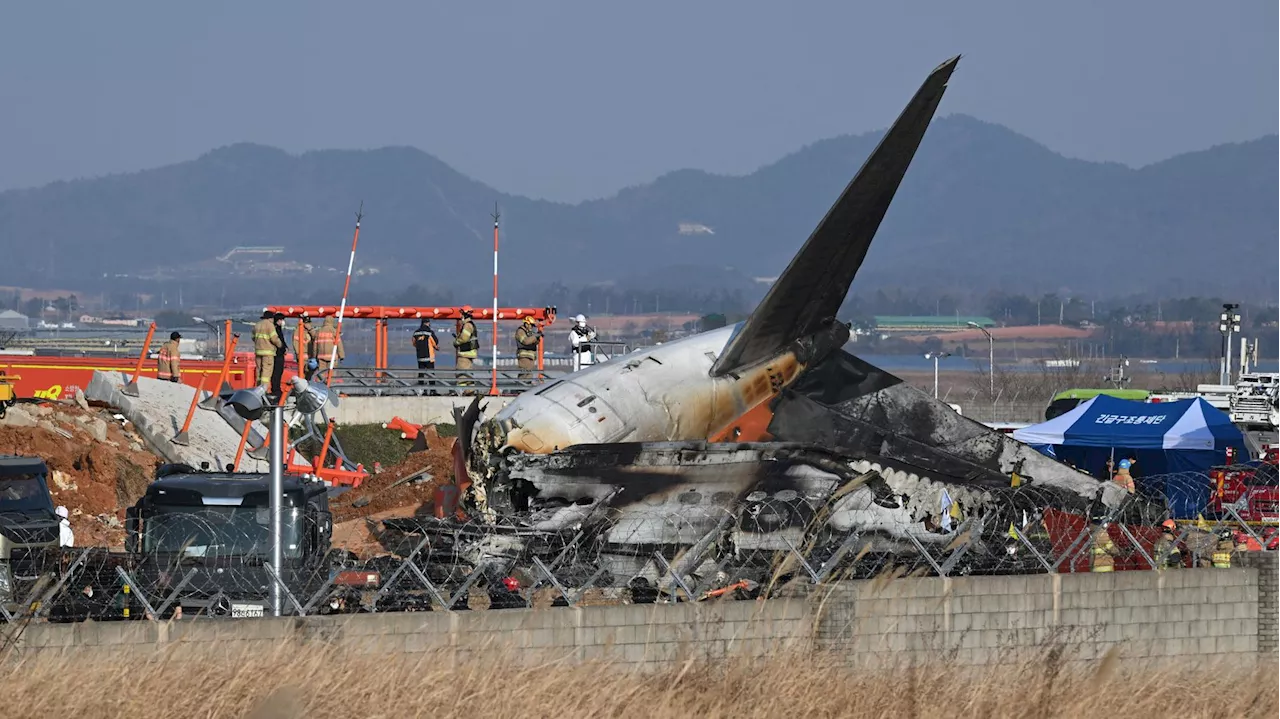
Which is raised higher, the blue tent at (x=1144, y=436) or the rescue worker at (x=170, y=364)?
the rescue worker at (x=170, y=364)

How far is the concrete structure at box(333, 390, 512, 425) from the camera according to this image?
38031 mm

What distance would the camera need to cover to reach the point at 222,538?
747 inches

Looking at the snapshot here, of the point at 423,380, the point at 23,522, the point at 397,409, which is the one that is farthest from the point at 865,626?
the point at 423,380

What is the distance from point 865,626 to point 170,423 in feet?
68.3

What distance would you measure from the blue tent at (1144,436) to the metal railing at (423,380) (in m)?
11.3

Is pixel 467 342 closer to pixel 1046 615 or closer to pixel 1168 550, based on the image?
pixel 1168 550

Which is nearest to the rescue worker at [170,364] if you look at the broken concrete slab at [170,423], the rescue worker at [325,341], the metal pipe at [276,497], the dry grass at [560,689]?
the broken concrete slab at [170,423]

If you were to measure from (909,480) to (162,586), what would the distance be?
30.1ft

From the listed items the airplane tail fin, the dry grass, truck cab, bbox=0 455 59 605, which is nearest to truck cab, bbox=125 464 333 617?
truck cab, bbox=0 455 59 605

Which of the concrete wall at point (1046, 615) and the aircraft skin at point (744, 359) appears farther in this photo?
the aircraft skin at point (744, 359)

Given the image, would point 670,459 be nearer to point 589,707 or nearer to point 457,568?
point 457,568

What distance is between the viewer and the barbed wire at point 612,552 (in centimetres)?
Answer: 1725

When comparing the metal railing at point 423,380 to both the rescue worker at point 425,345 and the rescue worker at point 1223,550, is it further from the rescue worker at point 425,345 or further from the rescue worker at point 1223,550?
the rescue worker at point 1223,550

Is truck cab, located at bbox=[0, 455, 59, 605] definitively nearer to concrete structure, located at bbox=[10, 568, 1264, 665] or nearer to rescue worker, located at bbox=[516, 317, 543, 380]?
concrete structure, located at bbox=[10, 568, 1264, 665]
